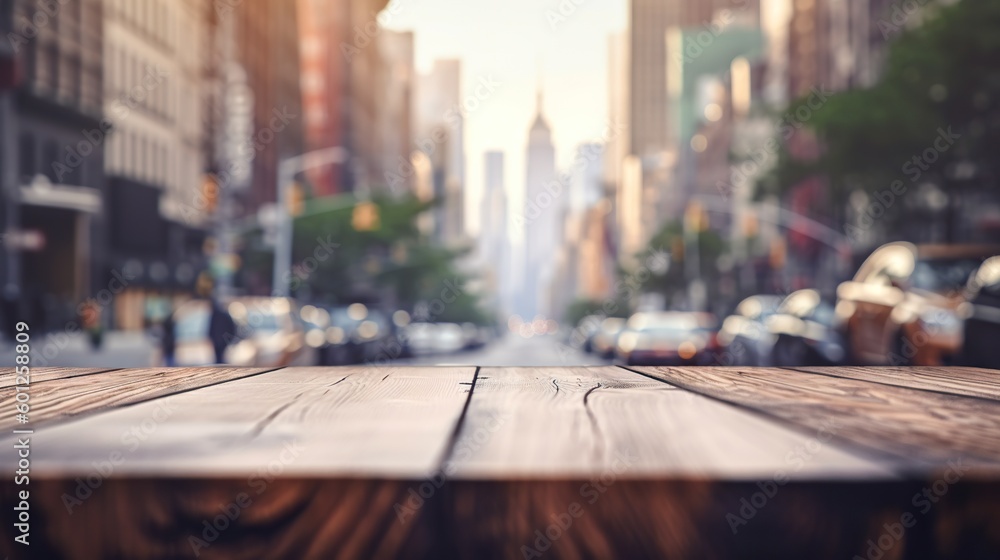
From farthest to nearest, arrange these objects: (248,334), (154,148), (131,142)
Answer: (154,148) → (131,142) → (248,334)

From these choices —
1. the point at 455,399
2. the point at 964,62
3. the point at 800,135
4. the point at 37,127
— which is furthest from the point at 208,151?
the point at 455,399

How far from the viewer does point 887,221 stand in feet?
113

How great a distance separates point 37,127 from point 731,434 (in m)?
46.0

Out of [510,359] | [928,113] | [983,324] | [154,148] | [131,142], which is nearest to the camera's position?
[983,324]

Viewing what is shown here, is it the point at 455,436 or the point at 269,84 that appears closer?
the point at 455,436

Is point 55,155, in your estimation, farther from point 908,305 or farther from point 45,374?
point 45,374

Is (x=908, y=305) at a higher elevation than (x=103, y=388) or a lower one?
higher

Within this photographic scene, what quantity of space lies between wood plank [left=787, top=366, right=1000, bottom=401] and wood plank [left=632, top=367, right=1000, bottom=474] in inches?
2.9

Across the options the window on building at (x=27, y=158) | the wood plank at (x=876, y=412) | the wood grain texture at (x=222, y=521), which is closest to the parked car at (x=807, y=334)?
the wood plank at (x=876, y=412)

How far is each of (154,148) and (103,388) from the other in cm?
5722

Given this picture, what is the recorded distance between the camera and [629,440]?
57.5 inches

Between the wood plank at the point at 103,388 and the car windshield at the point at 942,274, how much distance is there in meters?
12.6

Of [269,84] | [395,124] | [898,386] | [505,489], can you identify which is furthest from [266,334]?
[395,124]

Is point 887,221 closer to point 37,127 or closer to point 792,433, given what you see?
point 37,127
